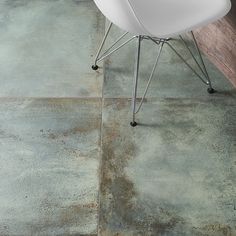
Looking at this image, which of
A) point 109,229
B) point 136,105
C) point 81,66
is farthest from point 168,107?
point 109,229

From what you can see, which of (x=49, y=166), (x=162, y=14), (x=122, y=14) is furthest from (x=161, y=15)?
(x=49, y=166)

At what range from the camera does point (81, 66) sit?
247 cm

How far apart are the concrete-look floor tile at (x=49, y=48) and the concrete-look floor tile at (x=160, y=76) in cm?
9

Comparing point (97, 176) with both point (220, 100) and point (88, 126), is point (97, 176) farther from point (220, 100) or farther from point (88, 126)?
point (220, 100)

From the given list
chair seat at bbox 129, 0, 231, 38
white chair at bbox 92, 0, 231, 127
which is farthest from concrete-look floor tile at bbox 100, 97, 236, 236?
chair seat at bbox 129, 0, 231, 38

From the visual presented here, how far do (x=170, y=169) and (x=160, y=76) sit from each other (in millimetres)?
637

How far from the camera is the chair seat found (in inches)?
72.1

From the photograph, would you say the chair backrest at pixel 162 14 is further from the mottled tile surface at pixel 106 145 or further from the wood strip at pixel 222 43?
the mottled tile surface at pixel 106 145

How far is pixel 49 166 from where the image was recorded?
6.51 ft

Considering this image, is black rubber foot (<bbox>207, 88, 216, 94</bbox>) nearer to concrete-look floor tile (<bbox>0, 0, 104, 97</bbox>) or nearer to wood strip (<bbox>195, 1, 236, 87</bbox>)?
wood strip (<bbox>195, 1, 236, 87</bbox>)

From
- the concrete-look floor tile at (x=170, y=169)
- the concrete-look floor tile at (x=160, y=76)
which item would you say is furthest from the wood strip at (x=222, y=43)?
the concrete-look floor tile at (x=170, y=169)

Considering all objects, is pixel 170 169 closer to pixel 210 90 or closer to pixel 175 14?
pixel 210 90

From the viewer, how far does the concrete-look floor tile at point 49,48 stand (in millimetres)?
2359

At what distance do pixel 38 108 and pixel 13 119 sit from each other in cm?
14
